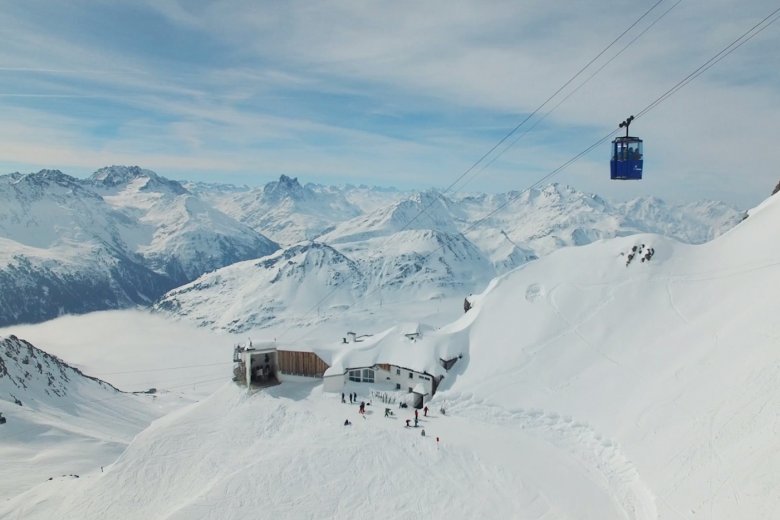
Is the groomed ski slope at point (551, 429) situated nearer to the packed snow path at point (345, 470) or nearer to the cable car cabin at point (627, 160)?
the packed snow path at point (345, 470)

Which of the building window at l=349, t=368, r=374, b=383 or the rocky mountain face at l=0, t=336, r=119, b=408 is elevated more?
the building window at l=349, t=368, r=374, b=383

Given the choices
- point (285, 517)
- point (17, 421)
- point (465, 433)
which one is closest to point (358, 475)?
point (285, 517)

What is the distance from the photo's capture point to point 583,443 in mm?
36656

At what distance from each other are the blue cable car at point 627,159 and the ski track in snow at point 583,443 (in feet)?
61.9

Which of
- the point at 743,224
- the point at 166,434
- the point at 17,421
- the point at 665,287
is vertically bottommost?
the point at 17,421

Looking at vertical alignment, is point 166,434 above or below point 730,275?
below

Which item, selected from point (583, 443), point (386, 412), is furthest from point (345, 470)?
point (583, 443)

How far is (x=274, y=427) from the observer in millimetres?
40812

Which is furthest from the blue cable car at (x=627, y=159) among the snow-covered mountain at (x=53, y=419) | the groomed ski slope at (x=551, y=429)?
the snow-covered mountain at (x=53, y=419)

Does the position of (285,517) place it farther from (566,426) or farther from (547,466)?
(566,426)

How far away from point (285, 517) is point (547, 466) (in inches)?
686

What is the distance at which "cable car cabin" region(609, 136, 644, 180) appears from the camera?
36.4 m

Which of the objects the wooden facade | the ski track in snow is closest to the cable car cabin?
the ski track in snow

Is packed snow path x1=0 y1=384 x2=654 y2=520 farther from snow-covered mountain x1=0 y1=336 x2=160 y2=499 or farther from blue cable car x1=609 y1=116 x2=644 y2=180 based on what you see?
blue cable car x1=609 y1=116 x2=644 y2=180
